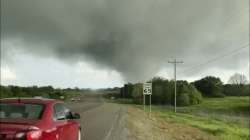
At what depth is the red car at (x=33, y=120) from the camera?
7.65 m

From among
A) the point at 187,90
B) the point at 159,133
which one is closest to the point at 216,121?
the point at 159,133

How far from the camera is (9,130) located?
25.1 feet

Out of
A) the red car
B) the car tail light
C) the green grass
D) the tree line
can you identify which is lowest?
the green grass

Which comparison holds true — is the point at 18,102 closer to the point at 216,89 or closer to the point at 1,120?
the point at 1,120

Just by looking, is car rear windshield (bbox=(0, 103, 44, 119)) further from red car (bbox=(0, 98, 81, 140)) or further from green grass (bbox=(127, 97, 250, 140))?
green grass (bbox=(127, 97, 250, 140))

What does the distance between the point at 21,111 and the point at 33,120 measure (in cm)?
56

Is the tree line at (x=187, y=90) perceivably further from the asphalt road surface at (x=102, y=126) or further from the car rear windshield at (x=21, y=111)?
the car rear windshield at (x=21, y=111)

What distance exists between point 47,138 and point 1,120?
3.19ft

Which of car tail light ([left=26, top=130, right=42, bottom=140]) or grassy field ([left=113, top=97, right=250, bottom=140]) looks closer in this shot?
car tail light ([left=26, top=130, right=42, bottom=140])

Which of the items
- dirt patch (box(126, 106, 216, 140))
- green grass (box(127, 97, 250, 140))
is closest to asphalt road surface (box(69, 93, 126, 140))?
dirt patch (box(126, 106, 216, 140))

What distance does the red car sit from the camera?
765cm

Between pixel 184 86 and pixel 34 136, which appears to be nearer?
pixel 34 136

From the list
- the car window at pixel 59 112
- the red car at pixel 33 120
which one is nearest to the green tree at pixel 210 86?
the car window at pixel 59 112

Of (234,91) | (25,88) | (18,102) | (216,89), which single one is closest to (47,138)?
(18,102)
